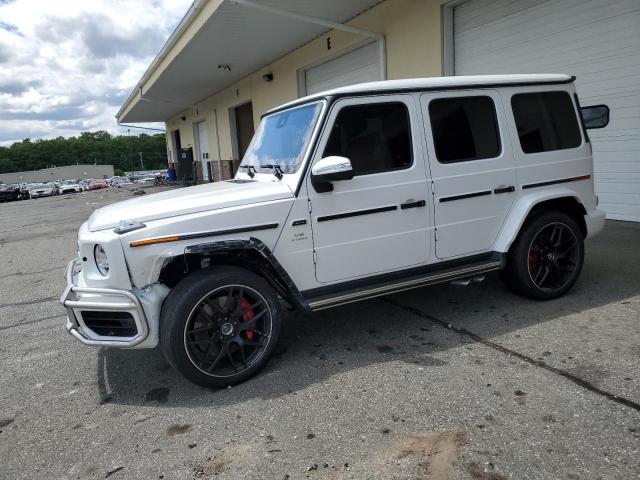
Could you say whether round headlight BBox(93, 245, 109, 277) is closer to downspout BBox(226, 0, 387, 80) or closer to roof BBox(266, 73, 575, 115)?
roof BBox(266, 73, 575, 115)

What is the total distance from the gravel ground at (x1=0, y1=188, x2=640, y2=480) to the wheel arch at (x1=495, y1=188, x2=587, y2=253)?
2.28 feet

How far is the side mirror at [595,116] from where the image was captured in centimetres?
451

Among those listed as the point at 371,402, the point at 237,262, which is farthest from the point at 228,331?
the point at 371,402

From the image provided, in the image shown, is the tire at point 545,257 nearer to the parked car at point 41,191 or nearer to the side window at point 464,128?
the side window at point 464,128

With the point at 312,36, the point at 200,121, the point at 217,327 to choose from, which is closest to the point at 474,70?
the point at 312,36

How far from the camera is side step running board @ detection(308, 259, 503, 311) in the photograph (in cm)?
348

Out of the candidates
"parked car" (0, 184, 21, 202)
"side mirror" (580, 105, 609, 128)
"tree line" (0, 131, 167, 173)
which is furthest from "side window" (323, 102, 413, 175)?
"tree line" (0, 131, 167, 173)

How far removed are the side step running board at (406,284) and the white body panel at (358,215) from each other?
10 centimetres

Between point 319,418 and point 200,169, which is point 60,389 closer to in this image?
point 319,418

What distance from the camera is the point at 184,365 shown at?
121 inches

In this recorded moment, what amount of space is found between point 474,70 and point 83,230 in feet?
26.5

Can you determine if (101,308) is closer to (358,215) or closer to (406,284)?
(358,215)

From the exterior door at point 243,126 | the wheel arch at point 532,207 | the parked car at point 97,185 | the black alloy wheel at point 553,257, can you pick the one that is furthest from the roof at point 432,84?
the parked car at point 97,185

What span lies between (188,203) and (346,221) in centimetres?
117
